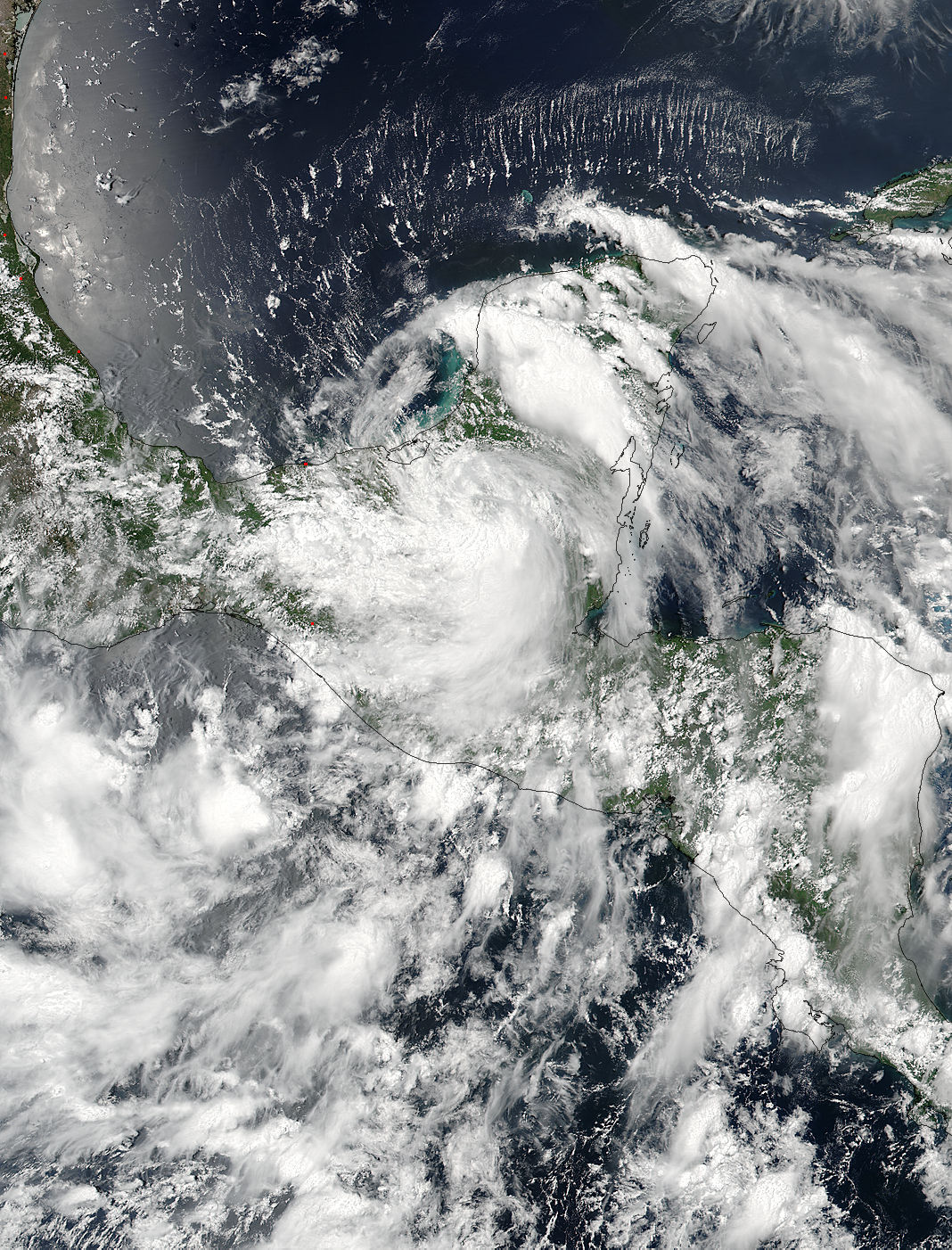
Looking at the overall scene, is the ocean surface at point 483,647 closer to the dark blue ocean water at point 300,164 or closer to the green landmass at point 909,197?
the dark blue ocean water at point 300,164

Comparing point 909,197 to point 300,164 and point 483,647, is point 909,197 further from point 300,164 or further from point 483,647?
point 483,647

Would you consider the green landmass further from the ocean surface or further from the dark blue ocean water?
the dark blue ocean water

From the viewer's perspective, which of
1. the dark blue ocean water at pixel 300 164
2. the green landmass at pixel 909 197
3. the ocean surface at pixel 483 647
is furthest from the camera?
the green landmass at pixel 909 197

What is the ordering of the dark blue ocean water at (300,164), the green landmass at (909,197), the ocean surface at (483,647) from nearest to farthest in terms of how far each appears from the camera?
the ocean surface at (483,647)
the dark blue ocean water at (300,164)
the green landmass at (909,197)

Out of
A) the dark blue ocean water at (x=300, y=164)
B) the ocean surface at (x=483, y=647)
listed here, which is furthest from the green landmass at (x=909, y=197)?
the dark blue ocean water at (x=300, y=164)

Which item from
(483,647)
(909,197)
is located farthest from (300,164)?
(909,197)

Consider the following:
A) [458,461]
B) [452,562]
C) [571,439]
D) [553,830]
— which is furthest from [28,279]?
[553,830]

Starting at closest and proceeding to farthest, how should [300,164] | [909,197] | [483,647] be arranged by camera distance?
[483,647] → [300,164] → [909,197]

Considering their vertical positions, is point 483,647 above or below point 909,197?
below

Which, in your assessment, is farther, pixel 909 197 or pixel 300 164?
pixel 909 197

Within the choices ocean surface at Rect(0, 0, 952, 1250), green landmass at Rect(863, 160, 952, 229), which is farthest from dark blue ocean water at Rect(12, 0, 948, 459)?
green landmass at Rect(863, 160, 952, 229)

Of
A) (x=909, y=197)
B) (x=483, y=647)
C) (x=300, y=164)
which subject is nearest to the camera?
(x=483, y=647)
